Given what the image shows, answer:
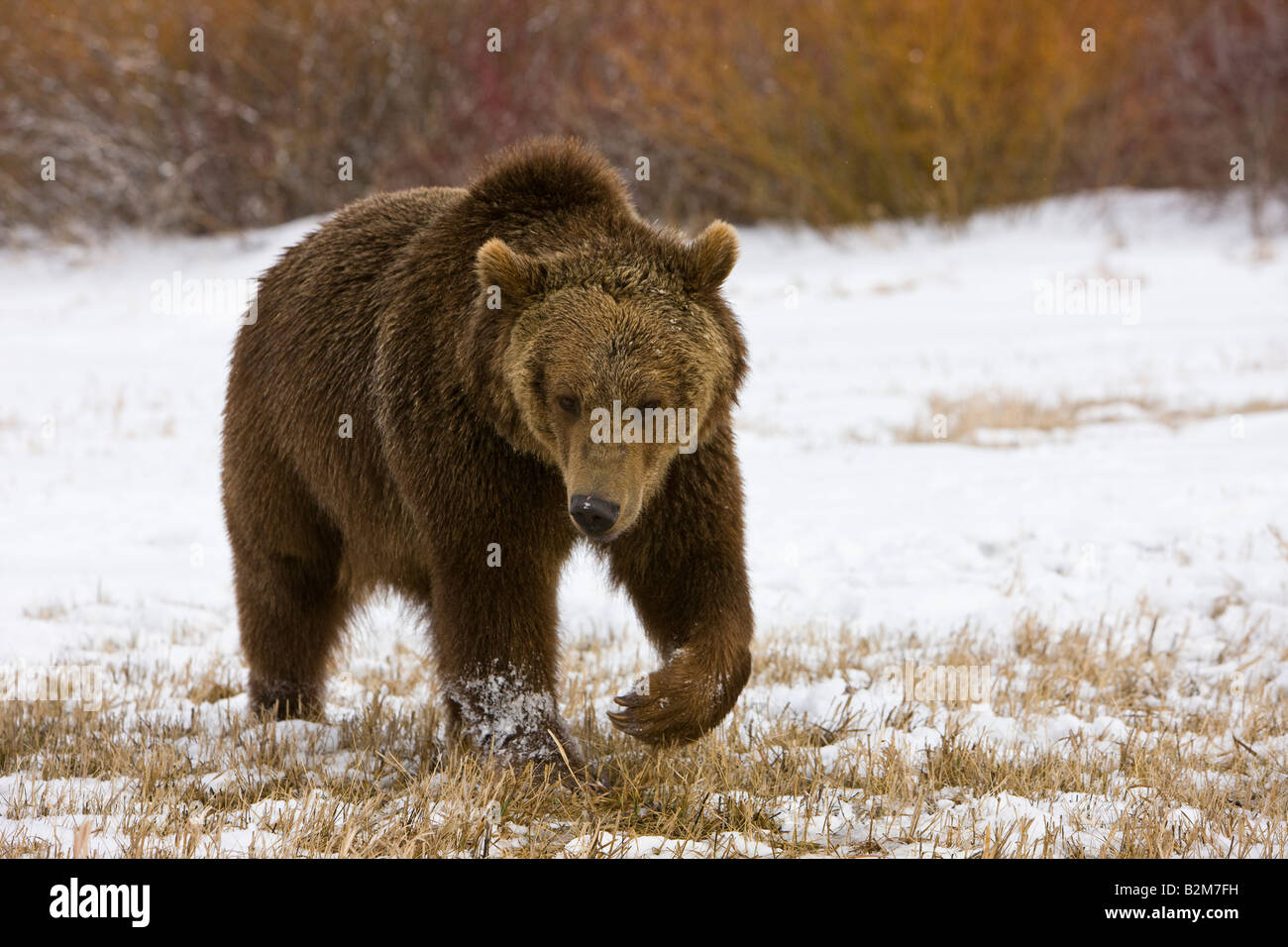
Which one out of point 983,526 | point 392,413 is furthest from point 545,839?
point 983,526

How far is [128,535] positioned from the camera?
844 centimetres

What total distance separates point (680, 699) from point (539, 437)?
0.94 m

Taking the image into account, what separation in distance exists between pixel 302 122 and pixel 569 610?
1608 centimetres

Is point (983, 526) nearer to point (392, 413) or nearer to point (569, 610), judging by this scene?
point (569, 610)

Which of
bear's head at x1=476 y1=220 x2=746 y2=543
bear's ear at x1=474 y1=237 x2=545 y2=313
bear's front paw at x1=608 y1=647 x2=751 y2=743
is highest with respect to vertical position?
bear's ear at x1=474 y1=237 x2=545 y2=313

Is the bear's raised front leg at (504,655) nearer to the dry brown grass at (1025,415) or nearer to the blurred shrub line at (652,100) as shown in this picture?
the dry brown grass at (1025,415)

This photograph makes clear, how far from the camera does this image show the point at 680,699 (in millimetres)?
Result: 4234

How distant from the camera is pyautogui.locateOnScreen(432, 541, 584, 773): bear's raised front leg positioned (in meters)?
4.32

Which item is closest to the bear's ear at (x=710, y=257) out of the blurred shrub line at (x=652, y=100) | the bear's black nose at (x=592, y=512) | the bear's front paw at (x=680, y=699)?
the bear's black nose at (x=592, y=512)

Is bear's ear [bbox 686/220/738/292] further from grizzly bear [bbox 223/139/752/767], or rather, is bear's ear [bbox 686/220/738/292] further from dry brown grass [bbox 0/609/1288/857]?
dry brown grass [bbox 0/609/1288/857]

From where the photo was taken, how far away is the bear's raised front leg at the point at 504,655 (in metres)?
4.32

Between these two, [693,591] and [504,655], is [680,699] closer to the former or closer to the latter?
[693,591]

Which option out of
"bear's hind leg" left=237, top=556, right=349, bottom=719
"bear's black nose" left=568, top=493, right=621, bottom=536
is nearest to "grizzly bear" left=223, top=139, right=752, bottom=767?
"bear's black nose" left=568, top=493, right=621, bottom=536

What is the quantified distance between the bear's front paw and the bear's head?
52 cm
